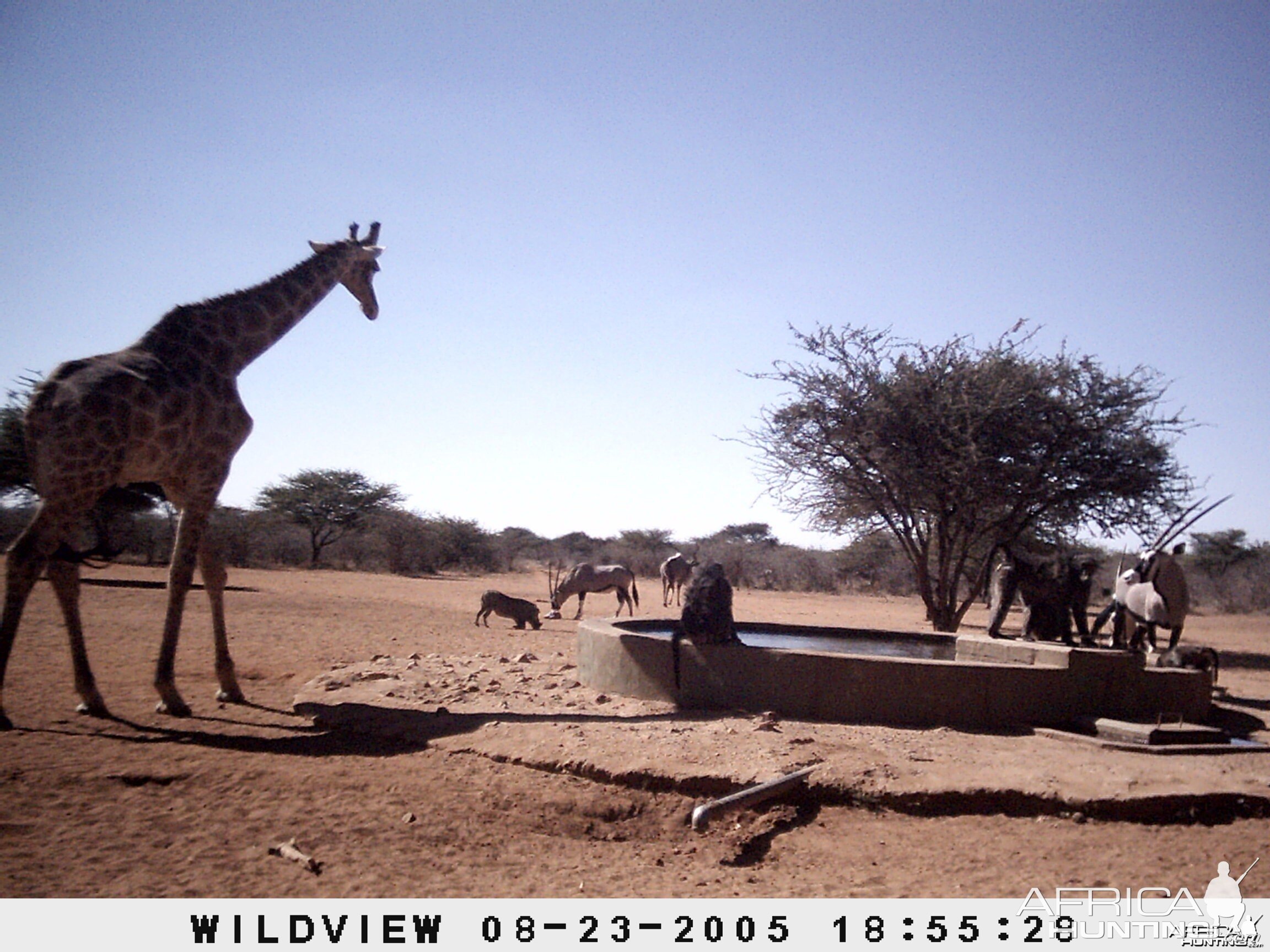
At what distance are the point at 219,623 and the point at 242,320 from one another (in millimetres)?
2956

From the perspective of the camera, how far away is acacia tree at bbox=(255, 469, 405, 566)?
45.8m

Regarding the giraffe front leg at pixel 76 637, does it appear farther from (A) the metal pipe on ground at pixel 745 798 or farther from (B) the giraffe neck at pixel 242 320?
(A) the metal pipe on ground at pixel 745 798

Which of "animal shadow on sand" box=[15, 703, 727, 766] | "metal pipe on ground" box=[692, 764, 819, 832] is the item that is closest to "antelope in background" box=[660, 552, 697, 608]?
"animal shadow on sand" box=[15, 703, 727, 766]

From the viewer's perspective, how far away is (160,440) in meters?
8.18

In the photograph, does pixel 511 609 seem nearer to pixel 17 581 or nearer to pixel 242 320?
pixel 242 320

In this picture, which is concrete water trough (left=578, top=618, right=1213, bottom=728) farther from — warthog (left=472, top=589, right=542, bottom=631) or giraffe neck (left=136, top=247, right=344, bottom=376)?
warthog (left=472, top=589, right=542, bottom=631)

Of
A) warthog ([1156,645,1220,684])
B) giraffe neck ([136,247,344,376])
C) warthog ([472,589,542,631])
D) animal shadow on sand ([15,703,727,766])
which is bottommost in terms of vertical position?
animal shadow on sand ([15,703,727,766])

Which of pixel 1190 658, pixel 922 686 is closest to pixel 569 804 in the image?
pixel 922 686

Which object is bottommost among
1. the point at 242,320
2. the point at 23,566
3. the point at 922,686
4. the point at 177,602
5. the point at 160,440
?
the point at 922,686

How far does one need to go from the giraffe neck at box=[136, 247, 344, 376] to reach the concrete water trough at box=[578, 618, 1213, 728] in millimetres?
4858

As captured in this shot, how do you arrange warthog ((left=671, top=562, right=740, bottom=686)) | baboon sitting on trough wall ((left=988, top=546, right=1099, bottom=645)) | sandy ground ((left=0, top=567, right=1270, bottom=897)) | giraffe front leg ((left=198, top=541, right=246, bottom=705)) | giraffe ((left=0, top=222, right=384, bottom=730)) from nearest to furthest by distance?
sandy ground ((left=0, top=567, right=1270, bottom=897))
giraffe ((left=0, top=222, right=384, bottom=730))
giraffe front leg ((left=198, top=541, right=246, bottom=705))
warthog ((left=671, top=562, right=740, bottom=686))
baboon sitting on trough wall ((left=988, top=546, right=1099, bottom=645))
